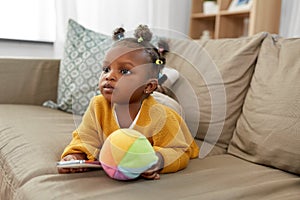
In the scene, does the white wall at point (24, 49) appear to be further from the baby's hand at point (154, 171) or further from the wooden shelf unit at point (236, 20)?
the baby's hand at point (154, 171)

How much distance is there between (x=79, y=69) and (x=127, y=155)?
3.13 ft

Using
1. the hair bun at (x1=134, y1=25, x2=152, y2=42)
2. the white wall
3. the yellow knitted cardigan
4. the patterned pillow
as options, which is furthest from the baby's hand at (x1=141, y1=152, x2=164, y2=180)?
the white wall

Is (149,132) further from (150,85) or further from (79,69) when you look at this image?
(79,69)

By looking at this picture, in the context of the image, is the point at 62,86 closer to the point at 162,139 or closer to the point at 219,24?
the point at 162,139

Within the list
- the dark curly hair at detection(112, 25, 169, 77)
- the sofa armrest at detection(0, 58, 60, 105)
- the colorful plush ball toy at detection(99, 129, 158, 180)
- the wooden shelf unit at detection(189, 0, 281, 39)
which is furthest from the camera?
the wooden shelf unit at detection(189, 0, 281, 39)

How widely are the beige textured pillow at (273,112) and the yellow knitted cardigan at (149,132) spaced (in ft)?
0.79

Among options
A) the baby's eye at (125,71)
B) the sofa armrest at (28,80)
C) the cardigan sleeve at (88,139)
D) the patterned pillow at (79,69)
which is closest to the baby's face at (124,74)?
the baby's eye at (125,71)

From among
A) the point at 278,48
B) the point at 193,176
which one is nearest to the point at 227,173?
the point at 193,176

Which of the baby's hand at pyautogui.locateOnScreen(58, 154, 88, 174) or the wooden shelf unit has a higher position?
the wooden shelf unit

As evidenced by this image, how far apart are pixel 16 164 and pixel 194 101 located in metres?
0.64

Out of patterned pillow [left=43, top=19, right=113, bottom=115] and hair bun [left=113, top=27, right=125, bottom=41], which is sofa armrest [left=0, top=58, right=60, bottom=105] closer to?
patterned pillow [left=43, top=19, right=113, bottom=115]

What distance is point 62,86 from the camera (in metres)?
1.72

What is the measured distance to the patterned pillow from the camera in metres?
1.60

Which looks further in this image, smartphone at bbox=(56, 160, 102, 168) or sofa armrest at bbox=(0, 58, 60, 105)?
sofa armrest at bbox=(0, 58, 60, 105)
